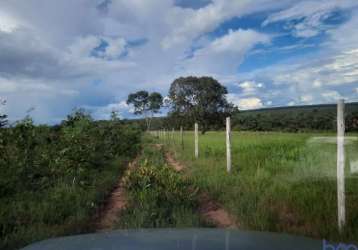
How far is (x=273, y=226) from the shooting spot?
612 cm

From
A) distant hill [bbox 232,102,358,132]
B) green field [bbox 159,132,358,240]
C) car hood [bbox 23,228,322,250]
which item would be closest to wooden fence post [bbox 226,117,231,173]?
green field [bbox 159,132,358,240]

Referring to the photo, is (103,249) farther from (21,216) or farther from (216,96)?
(216,96)

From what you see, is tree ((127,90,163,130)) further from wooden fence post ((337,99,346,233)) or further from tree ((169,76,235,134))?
wooden fence post ((337,99,346,233))

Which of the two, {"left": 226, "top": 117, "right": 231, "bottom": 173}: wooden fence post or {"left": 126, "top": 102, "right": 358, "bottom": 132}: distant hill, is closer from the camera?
{"left": 226, "top": 117, "right": 231, "bottom": 173}: wooden fence post

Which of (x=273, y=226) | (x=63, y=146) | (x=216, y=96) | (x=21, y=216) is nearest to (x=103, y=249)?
(x=273, y=226)

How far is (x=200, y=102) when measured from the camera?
6825 centimetres

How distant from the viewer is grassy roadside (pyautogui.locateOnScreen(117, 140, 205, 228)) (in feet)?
21.9

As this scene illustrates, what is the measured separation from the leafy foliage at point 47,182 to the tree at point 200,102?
52106mm

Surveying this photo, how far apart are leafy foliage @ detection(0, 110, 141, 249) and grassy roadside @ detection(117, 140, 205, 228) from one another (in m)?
0.81

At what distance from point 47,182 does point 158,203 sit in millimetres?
4007

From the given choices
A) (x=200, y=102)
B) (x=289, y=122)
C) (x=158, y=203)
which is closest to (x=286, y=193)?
(x=158, y=203)

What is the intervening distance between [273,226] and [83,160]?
23.8 feet

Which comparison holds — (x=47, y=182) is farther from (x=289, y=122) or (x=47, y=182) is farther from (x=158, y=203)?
(x=289, y=122)

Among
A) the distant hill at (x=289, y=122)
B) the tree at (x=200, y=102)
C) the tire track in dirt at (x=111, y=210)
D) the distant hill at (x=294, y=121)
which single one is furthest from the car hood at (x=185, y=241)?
the tree at (x=200, y=102)
